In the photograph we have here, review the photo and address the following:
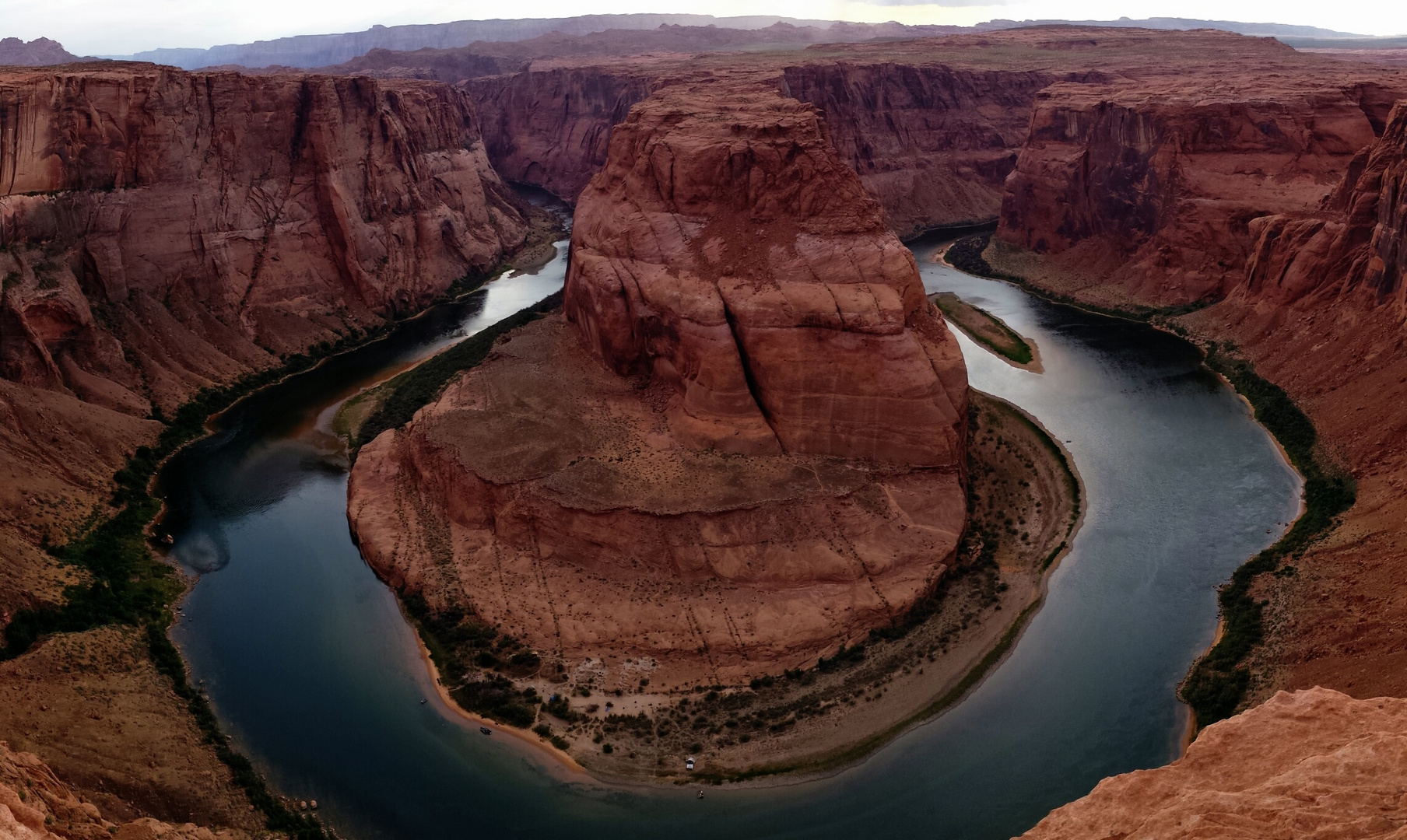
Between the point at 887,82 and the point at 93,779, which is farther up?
the point at 887,82

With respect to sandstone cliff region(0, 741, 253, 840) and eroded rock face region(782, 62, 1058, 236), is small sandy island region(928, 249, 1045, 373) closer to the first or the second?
eroded rock face region(782, 62, 1058, 236)

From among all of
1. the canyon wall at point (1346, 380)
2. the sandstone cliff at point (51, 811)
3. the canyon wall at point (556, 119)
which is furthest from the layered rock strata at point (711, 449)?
the canyon wall at point (556, 119)

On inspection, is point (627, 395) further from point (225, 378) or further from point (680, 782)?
point (225, 378)

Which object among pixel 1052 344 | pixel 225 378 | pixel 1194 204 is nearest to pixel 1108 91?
pixel 1194 204

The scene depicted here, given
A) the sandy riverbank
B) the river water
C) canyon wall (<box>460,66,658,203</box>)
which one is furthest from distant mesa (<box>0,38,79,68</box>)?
the sandy riverbank

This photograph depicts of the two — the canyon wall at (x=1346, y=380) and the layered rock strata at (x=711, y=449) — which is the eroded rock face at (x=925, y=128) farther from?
the layered rock strata at (x=711, y=449)
